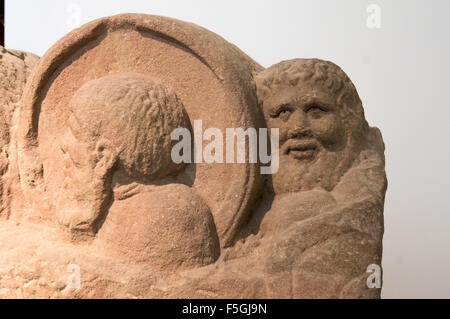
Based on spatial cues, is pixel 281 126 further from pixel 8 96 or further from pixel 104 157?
pixel 8 96

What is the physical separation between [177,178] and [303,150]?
701 millimetres

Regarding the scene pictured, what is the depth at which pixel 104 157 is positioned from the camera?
2.29 meters

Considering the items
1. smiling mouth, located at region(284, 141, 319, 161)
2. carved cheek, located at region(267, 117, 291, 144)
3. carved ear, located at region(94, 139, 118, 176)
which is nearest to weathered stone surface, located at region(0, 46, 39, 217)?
carved ear, located at region(94, 139, 118, 176)

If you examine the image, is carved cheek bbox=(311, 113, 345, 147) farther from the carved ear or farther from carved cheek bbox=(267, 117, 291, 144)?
the carved ear

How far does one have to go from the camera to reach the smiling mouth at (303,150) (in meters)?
2.54

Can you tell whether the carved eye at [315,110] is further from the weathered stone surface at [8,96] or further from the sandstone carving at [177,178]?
the weathered stone surface at [8,96]

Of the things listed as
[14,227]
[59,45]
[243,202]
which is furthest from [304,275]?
[59,45]

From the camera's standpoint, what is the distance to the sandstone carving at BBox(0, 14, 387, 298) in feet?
7.21

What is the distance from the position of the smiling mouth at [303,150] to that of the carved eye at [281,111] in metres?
0.17

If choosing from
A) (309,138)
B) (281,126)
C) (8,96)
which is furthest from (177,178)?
(8,96)

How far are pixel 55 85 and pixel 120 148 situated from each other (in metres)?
0.65

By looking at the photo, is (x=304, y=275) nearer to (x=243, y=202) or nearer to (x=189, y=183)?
(x=243, y=202)

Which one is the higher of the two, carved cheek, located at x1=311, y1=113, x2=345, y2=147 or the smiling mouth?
carved cheek, located at x1=311, y1=113, x2=345, y2=147

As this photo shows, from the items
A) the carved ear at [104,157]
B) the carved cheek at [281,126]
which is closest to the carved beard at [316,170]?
the carved cheek at [281,126]
